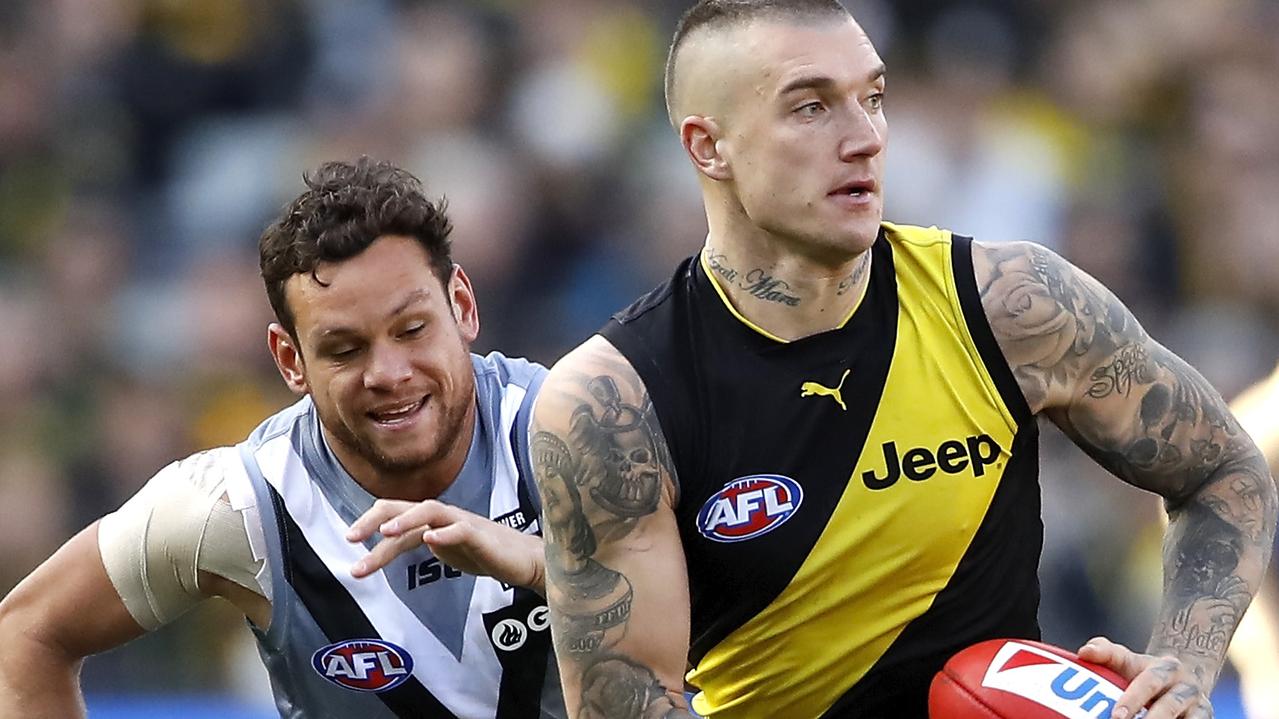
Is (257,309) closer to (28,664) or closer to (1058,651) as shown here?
(28,664)

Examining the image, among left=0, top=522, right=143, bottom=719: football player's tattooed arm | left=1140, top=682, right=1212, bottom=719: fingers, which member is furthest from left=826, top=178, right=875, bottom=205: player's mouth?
left=0, top=522, right=143, bottom=719: football player's tattooed arm

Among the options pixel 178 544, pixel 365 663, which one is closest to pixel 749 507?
pixel 365 663

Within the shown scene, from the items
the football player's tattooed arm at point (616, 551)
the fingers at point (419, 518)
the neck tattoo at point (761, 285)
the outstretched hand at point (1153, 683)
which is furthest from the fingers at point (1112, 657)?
the fingers at point (419, 518)

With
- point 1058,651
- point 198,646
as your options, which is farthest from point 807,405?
point 198,646

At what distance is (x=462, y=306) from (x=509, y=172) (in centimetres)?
458

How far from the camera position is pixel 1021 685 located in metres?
3.93

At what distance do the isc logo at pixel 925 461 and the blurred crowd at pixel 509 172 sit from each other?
4.44 m

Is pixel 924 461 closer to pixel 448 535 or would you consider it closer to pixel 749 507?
pixel 749 507

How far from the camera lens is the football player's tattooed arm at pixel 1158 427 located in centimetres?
429

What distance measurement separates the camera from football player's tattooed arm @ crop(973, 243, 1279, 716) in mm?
4289

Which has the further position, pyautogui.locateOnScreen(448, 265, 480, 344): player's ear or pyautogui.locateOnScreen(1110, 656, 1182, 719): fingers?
pyautogui.locateOnScreen(448, 265, 480, 344): player's ear

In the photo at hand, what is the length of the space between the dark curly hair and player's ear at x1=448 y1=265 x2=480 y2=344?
0.04 m

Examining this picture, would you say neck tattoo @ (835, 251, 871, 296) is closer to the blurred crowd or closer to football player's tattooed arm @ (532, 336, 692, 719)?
football player's tattooed arm @ (532, 336, 692, 719)

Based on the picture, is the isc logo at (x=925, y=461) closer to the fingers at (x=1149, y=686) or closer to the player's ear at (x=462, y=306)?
the fingers at (x=1149, y=686)
